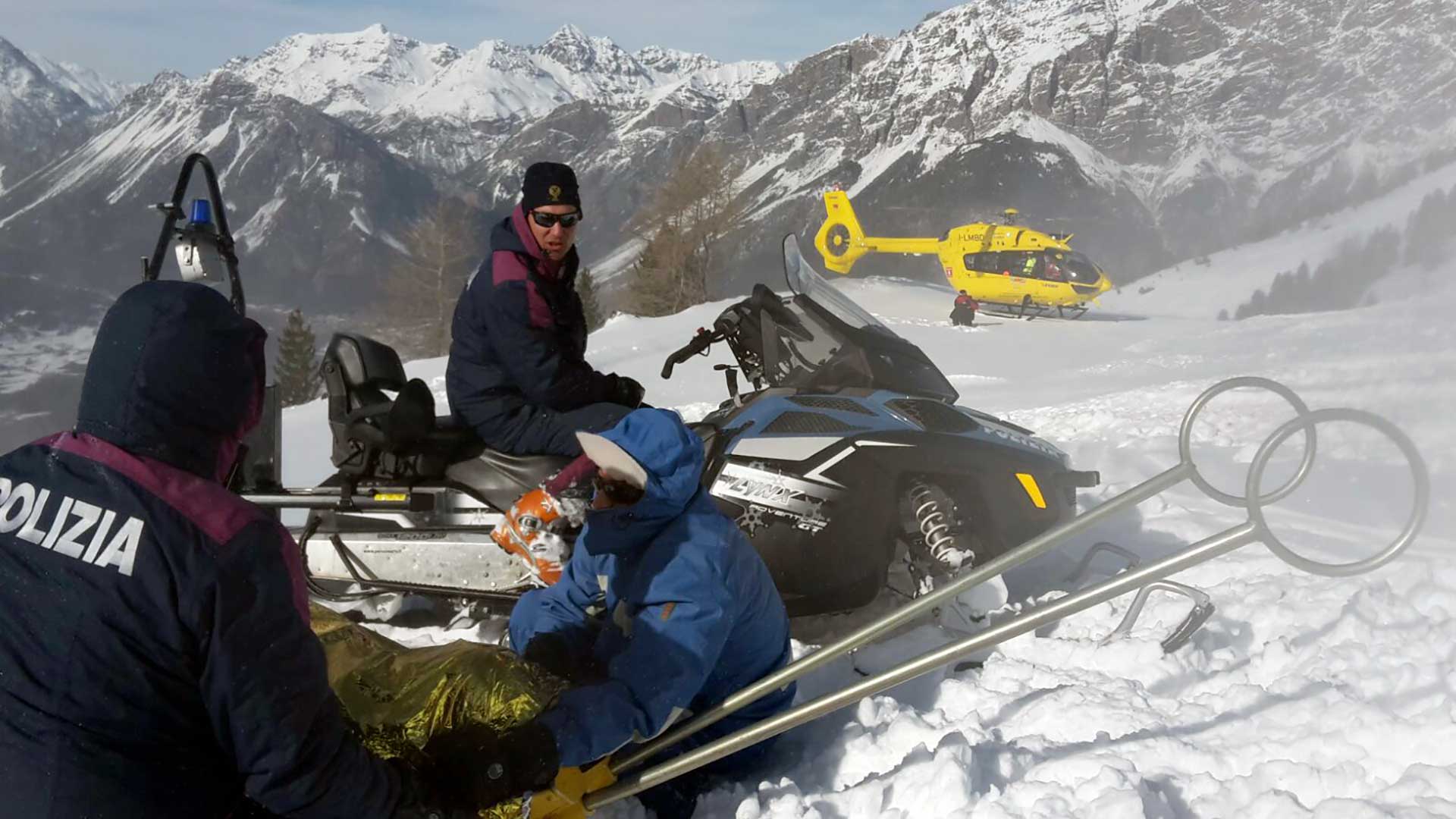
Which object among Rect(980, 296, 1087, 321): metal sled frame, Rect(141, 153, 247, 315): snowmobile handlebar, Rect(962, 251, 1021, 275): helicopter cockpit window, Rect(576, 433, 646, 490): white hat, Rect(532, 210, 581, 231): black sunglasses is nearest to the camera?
Rect(576, 433, 646, 490): white hat

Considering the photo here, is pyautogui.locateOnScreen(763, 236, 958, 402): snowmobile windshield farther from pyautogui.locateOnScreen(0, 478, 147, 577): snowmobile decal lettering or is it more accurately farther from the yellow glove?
pyautogui.locateOnScreen(0, 478, 147, 577): snowmobile decal lettering

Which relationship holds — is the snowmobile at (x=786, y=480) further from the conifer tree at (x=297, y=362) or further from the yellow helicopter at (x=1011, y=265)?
the conifer tree at (x=297, y=362)

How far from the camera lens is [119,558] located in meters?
1.37

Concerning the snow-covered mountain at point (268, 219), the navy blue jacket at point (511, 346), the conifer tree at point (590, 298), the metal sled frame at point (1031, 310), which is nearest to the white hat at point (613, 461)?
the navy blue jacket at point (511, 346)

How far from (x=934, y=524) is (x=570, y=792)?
1678mm

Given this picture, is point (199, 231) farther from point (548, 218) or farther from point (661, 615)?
point (661, 615)

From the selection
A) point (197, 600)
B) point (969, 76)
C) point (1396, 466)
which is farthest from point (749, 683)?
point (969, 76)

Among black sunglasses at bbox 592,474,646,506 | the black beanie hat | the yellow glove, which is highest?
the black beanie hat

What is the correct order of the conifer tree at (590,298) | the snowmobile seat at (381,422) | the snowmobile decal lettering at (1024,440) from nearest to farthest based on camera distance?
the snowmobile seat at (381,422) → the snowmobile decal lettering at (1024,440) → the conifer tree at (590,298)

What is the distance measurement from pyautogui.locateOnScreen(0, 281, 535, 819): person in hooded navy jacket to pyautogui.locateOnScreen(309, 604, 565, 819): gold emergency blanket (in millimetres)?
642

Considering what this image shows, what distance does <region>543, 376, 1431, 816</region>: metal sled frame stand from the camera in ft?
6.48

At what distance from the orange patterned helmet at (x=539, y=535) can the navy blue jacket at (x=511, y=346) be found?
44cm

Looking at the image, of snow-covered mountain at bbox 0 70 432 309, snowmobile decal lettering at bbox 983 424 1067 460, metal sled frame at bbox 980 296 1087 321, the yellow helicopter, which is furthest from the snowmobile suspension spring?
snow-covered mountain at bbox 0 70 432 309

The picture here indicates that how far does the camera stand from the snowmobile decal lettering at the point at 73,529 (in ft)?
4.48
